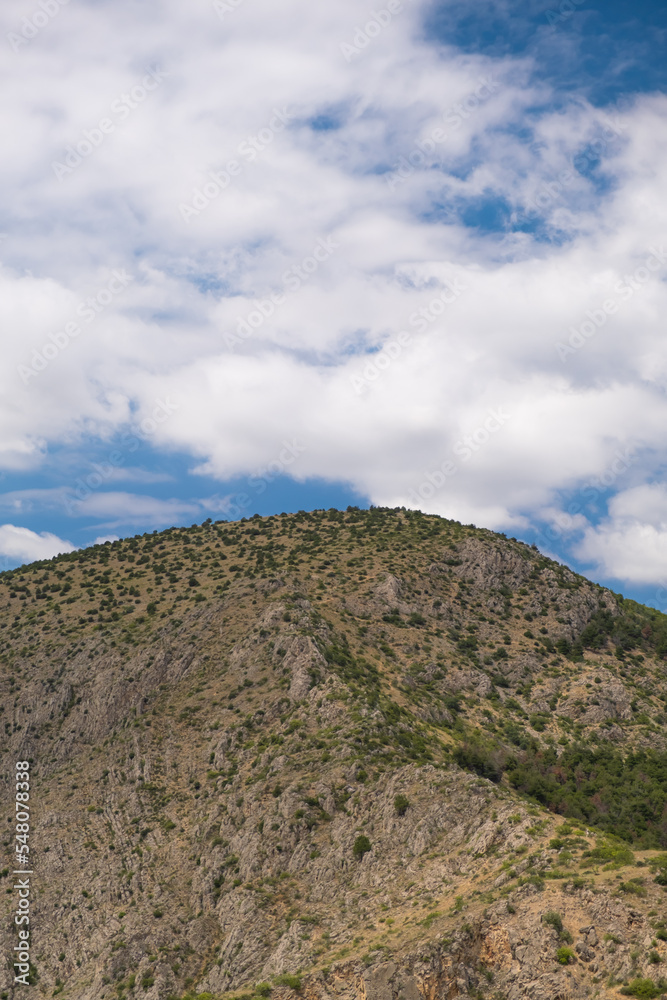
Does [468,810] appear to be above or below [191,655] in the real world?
below

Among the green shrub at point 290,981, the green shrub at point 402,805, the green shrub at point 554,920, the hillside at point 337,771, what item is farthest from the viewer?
the green shrub at point 402,805

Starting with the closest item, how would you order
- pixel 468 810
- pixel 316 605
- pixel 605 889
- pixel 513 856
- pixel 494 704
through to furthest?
1. pixel 605 889
2. pixel 513 856
3. pixel 468 810
4. pixel 494 704
5. pixel 316 605

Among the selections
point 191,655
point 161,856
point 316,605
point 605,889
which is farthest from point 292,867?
point 316,605

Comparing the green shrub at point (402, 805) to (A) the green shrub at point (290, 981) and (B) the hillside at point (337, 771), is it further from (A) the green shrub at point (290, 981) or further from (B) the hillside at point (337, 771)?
(A) the green shrub at point (290, 981)

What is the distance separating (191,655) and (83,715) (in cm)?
1450

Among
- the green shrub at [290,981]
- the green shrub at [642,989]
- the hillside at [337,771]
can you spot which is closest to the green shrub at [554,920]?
the hillside at [337,771]

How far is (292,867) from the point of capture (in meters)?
60.3

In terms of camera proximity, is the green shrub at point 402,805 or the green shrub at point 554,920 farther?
the green shrub at point 402,805

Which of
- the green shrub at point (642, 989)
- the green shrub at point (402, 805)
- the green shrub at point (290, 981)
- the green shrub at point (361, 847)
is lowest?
the green shrub at point (290, 981)

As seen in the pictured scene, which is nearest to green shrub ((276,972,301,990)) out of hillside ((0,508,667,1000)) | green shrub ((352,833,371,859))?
hillside ((0,508,667,1000))

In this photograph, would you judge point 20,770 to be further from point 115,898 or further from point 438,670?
point 438,670

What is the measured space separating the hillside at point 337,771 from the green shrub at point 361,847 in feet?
0.44

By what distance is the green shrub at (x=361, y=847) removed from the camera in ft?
191

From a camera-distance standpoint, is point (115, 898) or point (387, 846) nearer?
point (387, 846)
